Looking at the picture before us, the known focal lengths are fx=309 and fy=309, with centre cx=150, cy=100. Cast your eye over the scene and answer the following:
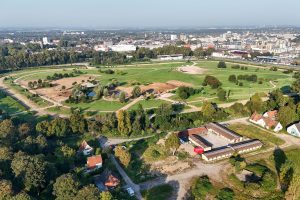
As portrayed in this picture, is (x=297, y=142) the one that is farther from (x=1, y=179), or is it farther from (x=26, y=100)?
(x=26, y=100)

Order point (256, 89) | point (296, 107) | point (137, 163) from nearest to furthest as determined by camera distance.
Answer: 1. point (137, 163)
2. point (296, 107)
3. point (256, 89)

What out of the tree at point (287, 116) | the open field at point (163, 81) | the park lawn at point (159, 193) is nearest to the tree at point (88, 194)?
the park lawn at point (159, 193)

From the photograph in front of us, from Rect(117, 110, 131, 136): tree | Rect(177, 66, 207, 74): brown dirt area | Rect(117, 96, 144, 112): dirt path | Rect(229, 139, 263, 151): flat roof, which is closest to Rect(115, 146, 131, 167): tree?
Rect(117, 110, 131, 136): tree

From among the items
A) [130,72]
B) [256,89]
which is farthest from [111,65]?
[256,89]

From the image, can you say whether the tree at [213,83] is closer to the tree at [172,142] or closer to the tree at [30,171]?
the tree at [172,142]

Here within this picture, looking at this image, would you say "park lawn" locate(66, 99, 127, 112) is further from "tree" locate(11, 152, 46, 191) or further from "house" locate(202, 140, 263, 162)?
"tree" locate(11, 152, 46, 191)

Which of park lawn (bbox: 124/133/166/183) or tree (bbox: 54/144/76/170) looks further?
tree (bbox: 54/144/76/170)

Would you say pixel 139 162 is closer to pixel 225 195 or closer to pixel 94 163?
pixel 94 163
